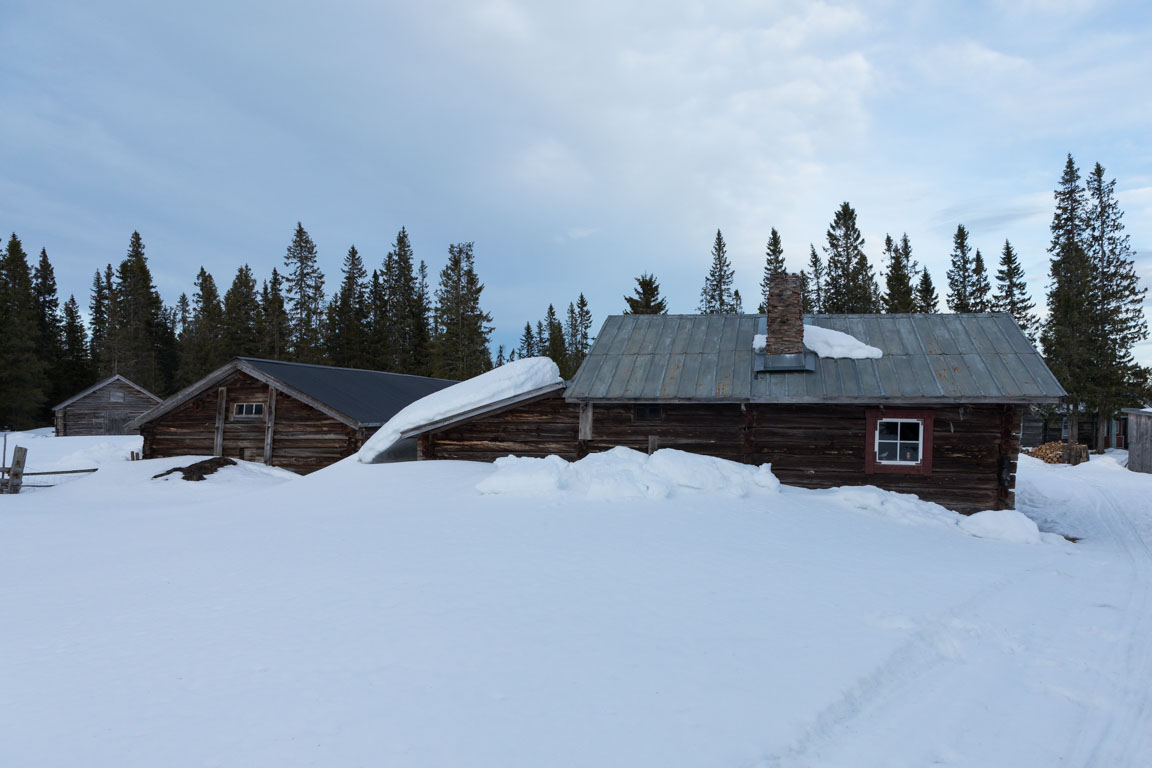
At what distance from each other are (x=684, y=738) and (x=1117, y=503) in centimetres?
2069

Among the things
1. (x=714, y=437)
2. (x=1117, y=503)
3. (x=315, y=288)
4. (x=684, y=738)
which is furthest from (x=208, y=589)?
(x=315, y=288)

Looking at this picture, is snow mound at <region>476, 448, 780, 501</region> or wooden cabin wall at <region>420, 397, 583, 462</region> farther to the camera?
wooden cabin wall at <region>420, 397, 583, 462</region>

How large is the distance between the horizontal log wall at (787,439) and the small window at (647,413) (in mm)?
96

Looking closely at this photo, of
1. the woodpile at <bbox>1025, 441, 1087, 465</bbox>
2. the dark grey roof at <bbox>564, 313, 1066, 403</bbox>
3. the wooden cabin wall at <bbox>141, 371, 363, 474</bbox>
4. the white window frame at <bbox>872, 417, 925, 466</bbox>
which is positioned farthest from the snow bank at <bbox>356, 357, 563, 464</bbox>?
the woodpile at <bbox>1025, 441, 1087, 465</bbox>

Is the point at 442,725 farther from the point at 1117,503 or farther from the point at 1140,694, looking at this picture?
the point at 1117,503

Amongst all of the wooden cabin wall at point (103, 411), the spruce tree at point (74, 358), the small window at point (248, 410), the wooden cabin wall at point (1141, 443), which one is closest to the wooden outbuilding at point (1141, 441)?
the wooden cabin wall at point (1141, 443)

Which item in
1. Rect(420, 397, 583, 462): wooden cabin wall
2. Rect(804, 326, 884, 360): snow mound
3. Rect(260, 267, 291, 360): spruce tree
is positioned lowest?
Rect(420, 397, 583, 462): wooden cabin wall

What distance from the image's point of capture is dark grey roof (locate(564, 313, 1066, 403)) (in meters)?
13.9

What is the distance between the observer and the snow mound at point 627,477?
11.8 meters

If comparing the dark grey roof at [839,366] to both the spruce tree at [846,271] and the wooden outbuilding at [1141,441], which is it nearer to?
the wooden outbuilding at [1141,441]

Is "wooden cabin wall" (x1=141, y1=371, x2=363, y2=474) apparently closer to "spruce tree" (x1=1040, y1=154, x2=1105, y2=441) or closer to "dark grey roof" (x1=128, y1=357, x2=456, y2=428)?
"dark grey roof" (x1=128, y1=357, x2=456, y2=428)

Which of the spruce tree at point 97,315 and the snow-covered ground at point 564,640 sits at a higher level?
the spruce tree at point 97,315

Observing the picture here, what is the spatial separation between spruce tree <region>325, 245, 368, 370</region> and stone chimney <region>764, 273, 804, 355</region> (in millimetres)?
45438

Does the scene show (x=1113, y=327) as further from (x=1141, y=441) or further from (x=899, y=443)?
(x=899, y=443)
